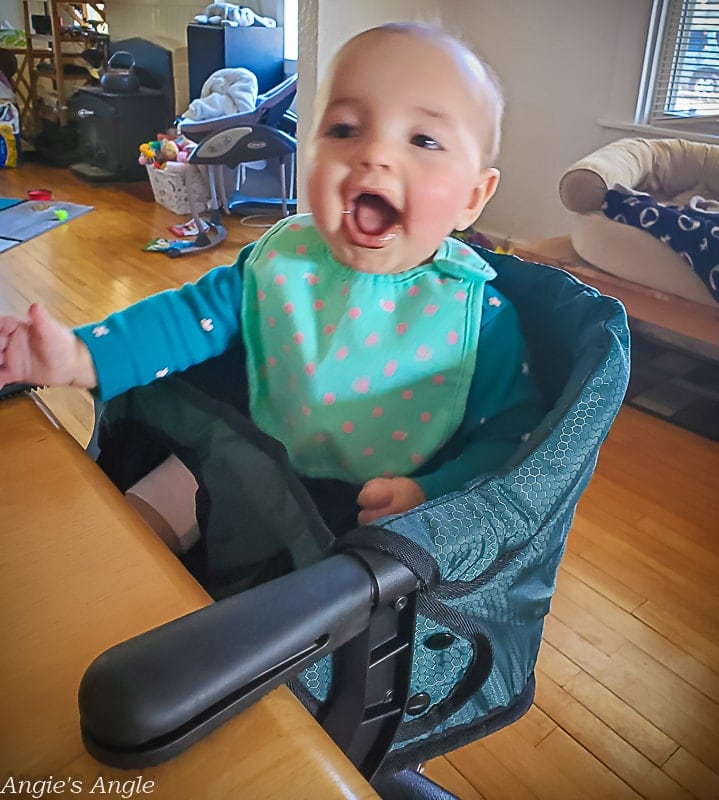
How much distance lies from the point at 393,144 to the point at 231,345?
0.28 meters

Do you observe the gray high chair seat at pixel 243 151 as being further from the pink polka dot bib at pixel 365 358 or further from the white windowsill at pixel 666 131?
the pink polka dot bib at pixel 365 358

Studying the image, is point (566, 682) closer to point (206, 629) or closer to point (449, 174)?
point (449, 174)

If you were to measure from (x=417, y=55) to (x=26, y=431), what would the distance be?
48cm

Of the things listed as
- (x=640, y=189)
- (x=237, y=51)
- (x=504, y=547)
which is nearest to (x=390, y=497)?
(x=504, y=547)

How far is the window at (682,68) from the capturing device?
2844mm

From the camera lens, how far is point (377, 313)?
2.63 feet

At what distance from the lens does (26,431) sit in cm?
60

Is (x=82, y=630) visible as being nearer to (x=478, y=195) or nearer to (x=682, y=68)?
(x=478, y=195)

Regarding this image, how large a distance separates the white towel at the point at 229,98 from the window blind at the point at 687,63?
6.68 feet

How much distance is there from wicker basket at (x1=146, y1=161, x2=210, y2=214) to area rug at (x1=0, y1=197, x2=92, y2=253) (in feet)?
1.45

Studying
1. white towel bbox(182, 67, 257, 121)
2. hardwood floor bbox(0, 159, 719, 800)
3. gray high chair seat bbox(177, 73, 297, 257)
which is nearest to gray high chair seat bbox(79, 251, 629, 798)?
hardwood floor bbox(0, 159, 719, 800)

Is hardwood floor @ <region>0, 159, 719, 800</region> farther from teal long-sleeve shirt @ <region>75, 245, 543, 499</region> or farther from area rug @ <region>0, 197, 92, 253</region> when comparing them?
area rug @ <region>0, 197, 92, 253</region>

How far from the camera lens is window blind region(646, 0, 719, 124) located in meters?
2.85

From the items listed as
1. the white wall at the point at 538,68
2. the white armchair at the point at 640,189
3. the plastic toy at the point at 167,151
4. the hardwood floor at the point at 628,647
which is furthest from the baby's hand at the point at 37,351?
the plastic toy at the point at 167,151
